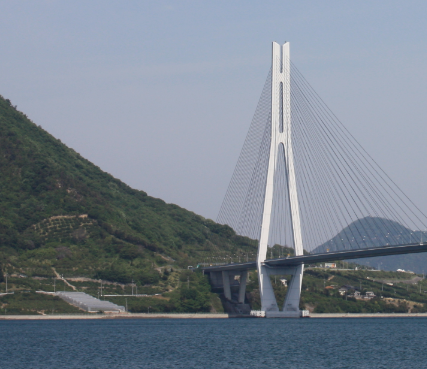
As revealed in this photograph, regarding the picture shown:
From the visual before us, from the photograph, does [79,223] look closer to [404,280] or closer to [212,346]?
[404,280]

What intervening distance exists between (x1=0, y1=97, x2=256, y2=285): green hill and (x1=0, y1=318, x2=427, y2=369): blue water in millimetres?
28636

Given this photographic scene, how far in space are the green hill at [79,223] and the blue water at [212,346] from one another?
94.0 feet

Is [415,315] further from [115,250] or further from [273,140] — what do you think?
[273,140]

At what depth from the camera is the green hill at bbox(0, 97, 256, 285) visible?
94438 millimetres

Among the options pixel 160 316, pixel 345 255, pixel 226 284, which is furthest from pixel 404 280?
pixel 345 255

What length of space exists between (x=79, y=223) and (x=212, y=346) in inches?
2498

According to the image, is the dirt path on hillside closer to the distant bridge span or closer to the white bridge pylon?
the distant bridge span

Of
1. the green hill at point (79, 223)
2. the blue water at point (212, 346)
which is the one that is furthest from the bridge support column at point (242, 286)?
the blue water at point (212, 346)

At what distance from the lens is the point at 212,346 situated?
1783 inches

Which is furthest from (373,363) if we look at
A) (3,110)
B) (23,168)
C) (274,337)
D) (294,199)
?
(3,110)

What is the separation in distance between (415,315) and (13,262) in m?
48.5

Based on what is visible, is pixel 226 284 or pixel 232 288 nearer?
pixel 226 284

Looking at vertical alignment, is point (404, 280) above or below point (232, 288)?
above

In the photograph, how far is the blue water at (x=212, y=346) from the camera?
122 feet
